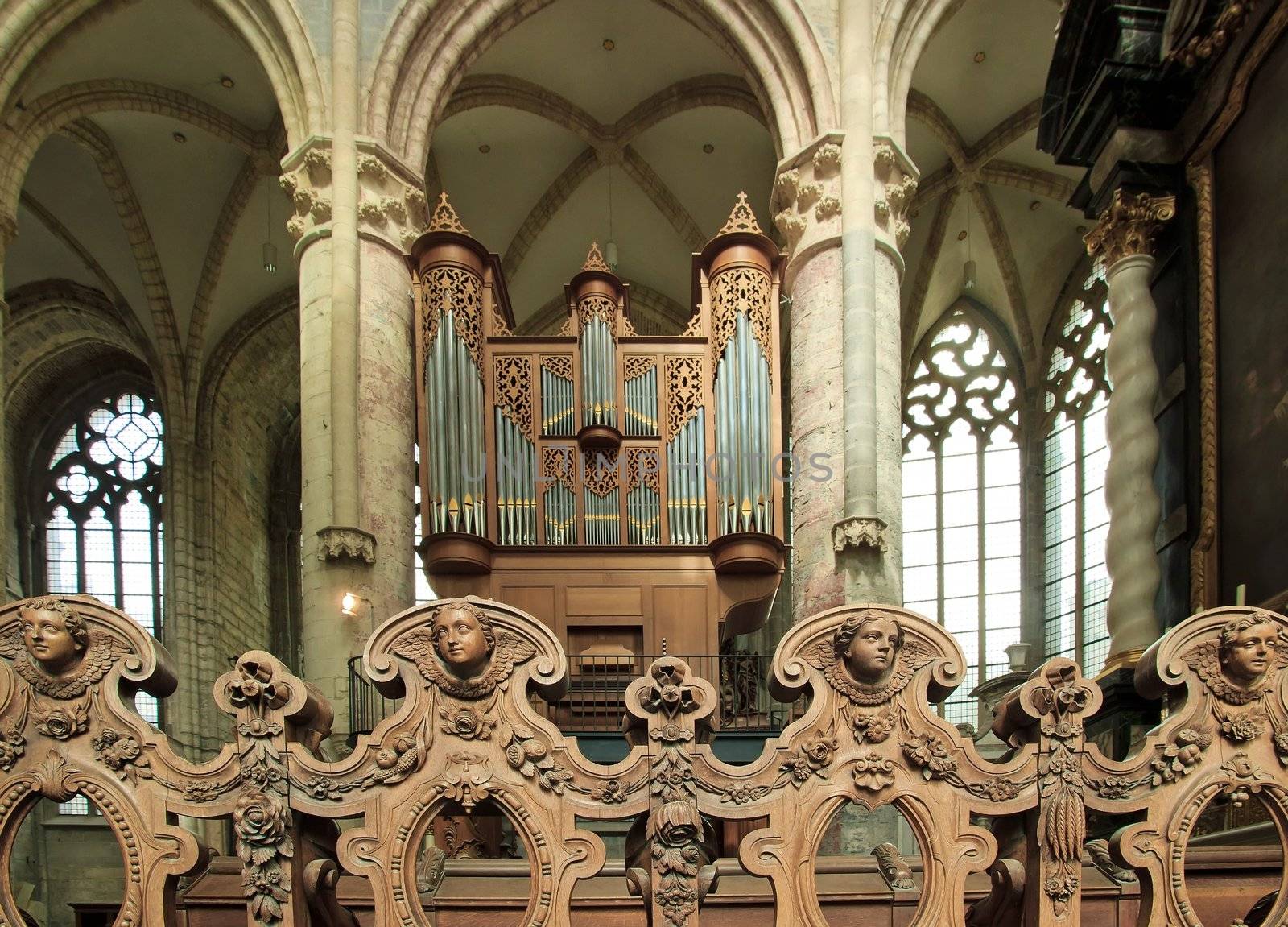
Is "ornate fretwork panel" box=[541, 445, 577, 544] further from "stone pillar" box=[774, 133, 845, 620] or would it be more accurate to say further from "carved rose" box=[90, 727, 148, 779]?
"carved rose" box=[90, 727, 148, 779]

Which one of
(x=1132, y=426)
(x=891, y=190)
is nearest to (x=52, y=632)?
(x=1132, y=426)

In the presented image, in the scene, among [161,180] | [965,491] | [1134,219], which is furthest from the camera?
[965,491]

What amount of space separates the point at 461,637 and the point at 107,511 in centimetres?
1736

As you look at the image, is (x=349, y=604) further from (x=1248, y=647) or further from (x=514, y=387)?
(x=1248, y=647)

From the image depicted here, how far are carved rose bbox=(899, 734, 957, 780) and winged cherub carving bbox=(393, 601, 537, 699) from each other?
42.7 inches

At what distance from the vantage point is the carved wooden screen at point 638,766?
12.9 feet

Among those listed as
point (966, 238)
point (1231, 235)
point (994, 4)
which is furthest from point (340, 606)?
point (966, 238)

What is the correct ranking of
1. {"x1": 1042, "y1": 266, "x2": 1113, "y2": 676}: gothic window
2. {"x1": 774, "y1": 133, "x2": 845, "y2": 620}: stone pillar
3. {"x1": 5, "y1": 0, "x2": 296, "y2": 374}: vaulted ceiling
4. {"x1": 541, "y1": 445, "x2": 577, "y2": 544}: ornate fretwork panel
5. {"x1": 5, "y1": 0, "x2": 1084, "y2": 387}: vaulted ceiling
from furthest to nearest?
{"x1": 1042, "y1": 266, "x2": 1113, "y2": 676}: gothic window
{"x1": 5, "y1": 0, "x2": 1084, "y2": 387}: vaulted ceiling
{"x1": 5, "y1": 0, "x2": 296, "y2": 374}: vaulted ceiling
{"x1": 541, "y1": 445, "x2": 577, "y2": 544}: ornate fretwork panel
{"x1": 774, "y1": 133, "x2": 845, "y2": 620}: stone pillar

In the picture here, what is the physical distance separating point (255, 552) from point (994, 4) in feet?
38.0

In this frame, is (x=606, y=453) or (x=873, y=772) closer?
(x=873, y=772)

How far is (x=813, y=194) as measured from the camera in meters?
12.8

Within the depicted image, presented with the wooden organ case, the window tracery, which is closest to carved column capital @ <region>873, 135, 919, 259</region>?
the wooden organ case

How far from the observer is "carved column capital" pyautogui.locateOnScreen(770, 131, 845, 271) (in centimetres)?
1269

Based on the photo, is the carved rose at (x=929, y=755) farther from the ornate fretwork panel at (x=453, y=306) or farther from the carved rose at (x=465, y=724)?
the ornate fretwork panel at (x=453, y=306)
